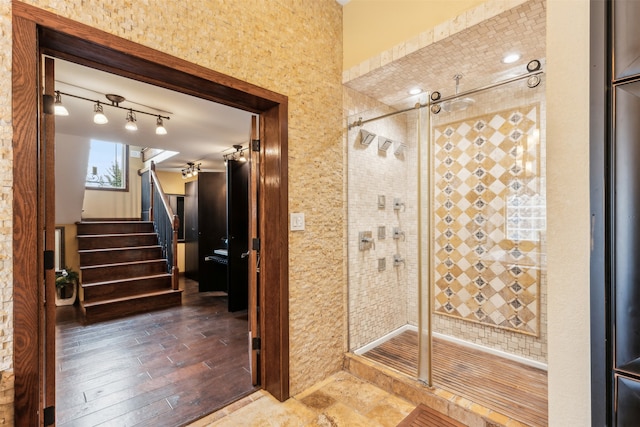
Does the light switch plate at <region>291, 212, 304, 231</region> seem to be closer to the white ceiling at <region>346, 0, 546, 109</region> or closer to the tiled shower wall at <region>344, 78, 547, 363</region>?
the tiled shower wall at <region>344, 78, 547, 363</region>

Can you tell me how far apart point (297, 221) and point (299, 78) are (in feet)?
3.41

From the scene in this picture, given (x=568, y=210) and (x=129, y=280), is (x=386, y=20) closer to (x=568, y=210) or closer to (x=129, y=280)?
(x=568, y=210)

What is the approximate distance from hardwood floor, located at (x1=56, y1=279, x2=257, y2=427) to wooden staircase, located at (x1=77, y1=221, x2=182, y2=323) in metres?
0.25

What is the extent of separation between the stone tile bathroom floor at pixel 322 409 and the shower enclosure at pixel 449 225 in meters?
0.30

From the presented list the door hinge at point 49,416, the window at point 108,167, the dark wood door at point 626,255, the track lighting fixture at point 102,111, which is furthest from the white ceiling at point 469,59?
the window at point 108,167

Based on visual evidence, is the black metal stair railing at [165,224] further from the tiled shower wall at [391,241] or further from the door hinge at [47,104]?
the door hinge at [47,104]

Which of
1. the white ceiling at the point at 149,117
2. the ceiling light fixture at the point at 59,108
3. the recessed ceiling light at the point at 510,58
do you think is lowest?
the ceiling light fixture at the point at 59,108

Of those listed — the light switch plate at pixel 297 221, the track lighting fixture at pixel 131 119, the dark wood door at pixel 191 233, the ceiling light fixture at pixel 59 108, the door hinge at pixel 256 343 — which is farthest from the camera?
the dark wood door at pixel 191 233

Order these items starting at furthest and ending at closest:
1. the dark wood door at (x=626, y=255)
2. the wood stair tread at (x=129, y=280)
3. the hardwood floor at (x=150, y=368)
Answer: the wood stair tread at (x=129, y=280)
the hardwood floor at (x=150, y=368)
the dark wood door at (x=626, y=255)

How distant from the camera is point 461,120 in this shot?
9.01 ft

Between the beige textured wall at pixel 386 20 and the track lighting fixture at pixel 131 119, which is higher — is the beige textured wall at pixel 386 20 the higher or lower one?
Result: the higher one

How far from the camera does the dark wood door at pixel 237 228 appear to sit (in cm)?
395

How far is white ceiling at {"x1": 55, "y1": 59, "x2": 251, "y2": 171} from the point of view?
2.64m

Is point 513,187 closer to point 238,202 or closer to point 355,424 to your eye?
point 355,424
